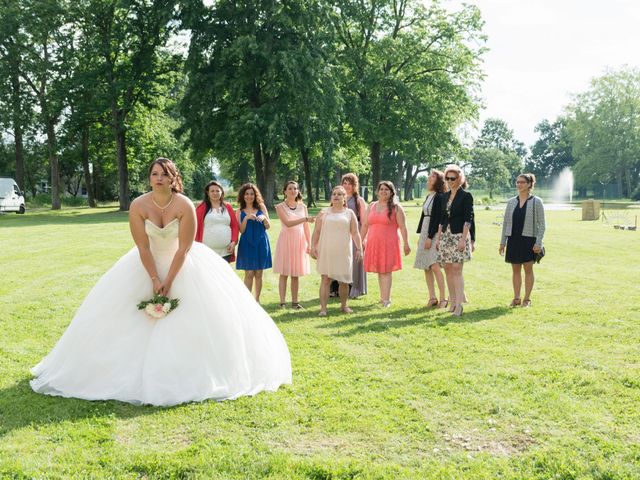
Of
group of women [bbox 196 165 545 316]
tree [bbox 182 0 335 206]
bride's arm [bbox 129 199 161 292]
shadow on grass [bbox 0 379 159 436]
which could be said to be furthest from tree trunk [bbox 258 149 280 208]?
shadow on grass [bbox 0 379 159 436]

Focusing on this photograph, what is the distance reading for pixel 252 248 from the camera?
31.7 feet

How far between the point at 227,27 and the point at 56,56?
42.9 feet

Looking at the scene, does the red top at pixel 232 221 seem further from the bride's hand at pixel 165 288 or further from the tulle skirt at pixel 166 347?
the bride's hand at pixel 165 288

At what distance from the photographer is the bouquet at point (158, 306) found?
5.67m

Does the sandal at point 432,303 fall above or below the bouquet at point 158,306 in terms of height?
below

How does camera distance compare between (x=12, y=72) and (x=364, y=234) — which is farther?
(x=12, y=72)

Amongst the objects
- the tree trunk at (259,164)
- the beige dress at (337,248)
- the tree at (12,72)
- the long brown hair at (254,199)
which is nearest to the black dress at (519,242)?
the beige dress at (337,248)

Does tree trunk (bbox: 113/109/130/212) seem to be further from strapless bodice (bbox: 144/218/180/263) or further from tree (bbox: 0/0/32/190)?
strapless bodice (bbox: 144/218/180/263)

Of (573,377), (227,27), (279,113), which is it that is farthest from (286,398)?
(227,27)

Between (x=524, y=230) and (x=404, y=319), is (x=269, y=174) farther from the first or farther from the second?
(x=404, y=319)

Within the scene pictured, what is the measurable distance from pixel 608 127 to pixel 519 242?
76520 mm

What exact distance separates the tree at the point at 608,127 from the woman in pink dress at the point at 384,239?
75870 mm

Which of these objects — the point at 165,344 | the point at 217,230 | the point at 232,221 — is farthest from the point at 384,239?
the point at 165,344

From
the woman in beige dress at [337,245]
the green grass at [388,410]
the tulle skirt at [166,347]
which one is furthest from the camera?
the woman in beige dress at [337,245]
